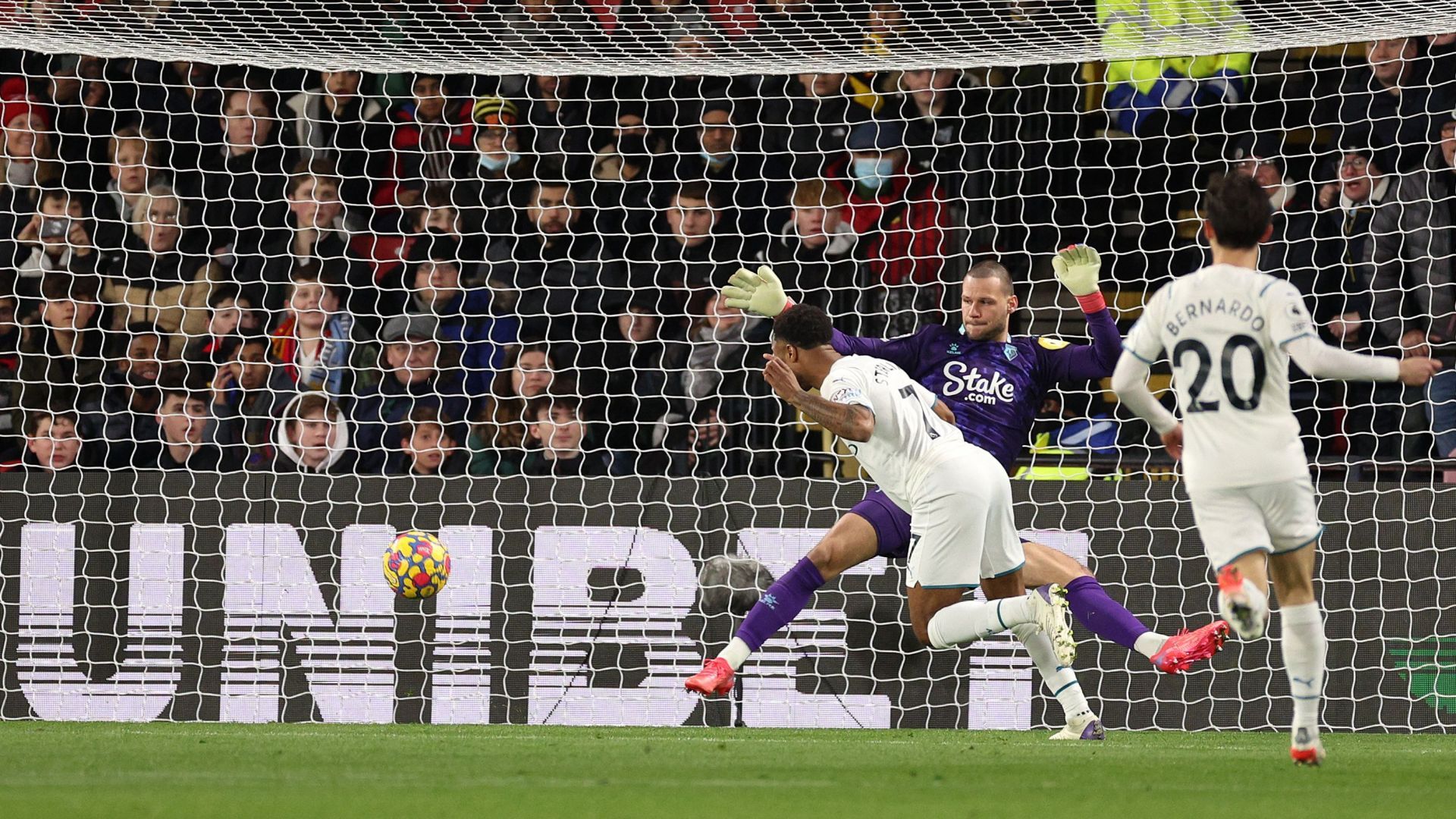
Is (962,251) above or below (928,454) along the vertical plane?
above

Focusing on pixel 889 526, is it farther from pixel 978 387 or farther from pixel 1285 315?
pixel 1285 315

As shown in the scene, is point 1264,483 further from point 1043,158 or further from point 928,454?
point 1043,158

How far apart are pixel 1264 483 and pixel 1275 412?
0.60 feet

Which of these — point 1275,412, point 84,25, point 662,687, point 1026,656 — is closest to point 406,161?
point 84,25

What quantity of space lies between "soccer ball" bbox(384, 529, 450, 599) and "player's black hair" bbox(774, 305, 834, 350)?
66.3 inches

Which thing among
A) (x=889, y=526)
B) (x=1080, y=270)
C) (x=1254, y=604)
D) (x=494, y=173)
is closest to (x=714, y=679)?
(x=889, y=526)

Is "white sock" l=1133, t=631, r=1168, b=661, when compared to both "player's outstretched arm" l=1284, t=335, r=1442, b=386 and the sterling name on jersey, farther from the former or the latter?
"player's outstretched arm" l=1284, t=335, r=1442, b=386

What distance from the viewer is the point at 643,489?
7961 mm

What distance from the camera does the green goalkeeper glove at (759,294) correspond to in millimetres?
6926

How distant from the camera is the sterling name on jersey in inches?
267

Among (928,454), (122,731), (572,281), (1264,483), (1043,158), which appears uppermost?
(1043,158)

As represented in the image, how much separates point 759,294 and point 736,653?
139 centimetres

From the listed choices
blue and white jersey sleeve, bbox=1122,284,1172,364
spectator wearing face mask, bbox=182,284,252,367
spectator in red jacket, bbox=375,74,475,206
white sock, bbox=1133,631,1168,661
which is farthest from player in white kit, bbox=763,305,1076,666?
spectator wearing face mask, bbox=182,284,252,367

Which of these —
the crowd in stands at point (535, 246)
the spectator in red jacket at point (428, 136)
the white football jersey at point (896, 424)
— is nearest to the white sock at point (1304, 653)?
the white football jersey at point (896, 424)
